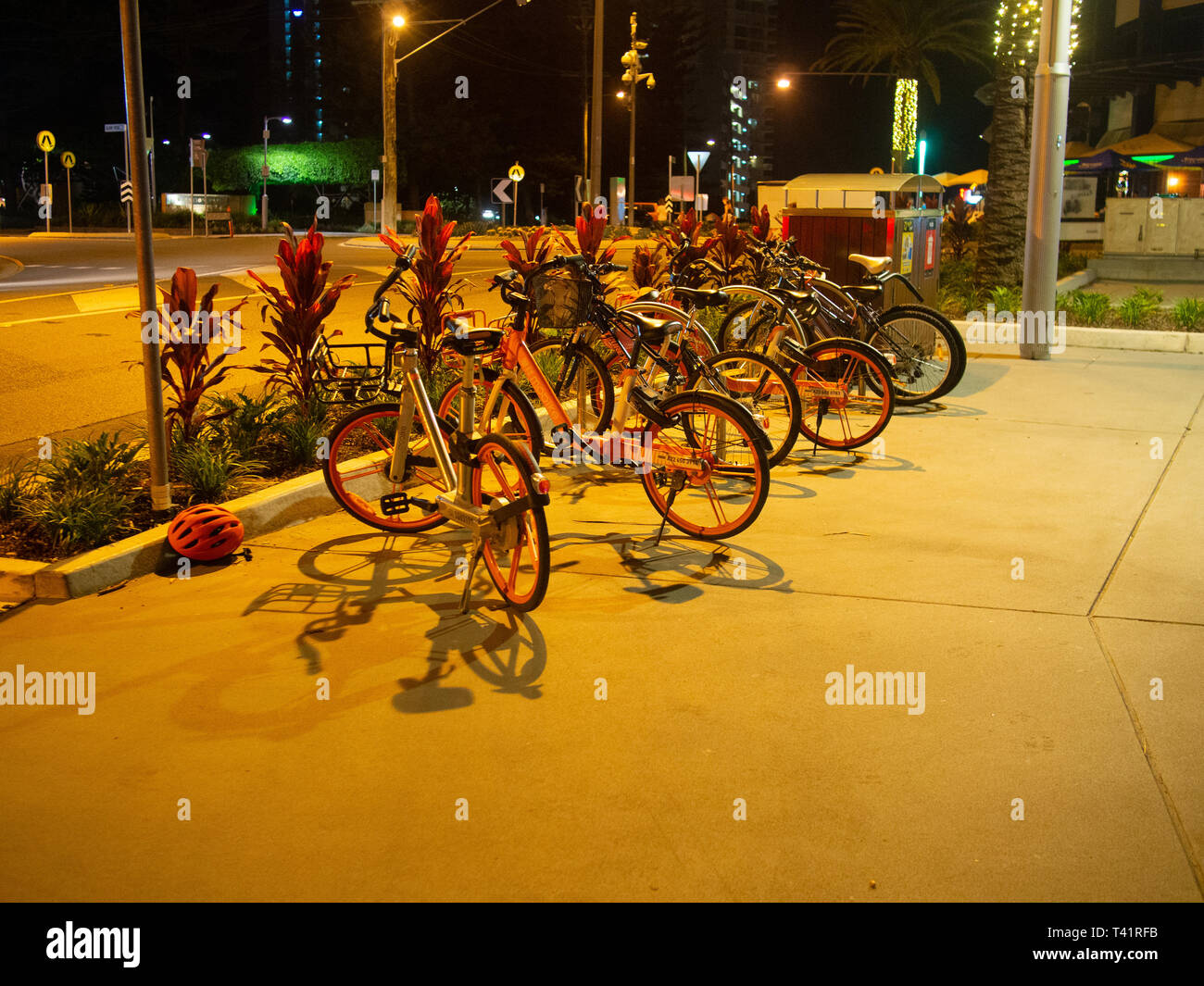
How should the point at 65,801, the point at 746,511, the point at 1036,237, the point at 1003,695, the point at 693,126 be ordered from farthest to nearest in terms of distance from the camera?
the point at 693,126 < the point at 1036,237 < the point at 746,511 < the point at 1003,695 < the point at 65,801

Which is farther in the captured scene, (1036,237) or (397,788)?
(1036,237)

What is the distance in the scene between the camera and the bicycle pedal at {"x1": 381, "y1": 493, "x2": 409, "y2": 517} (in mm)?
6465

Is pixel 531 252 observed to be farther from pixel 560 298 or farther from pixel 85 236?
pixel 85 236

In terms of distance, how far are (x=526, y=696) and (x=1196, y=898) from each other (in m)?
2.26

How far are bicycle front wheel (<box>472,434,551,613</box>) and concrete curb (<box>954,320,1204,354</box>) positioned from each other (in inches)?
354

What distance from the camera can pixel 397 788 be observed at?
403cm

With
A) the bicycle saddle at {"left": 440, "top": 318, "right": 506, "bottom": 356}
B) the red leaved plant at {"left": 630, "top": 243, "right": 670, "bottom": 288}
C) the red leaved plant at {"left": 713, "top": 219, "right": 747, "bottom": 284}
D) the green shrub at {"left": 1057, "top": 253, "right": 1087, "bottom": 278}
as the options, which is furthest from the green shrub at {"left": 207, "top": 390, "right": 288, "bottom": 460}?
the green shrub at {"left": 1057, "top": 253, "right": 1087, "bottom": 278}

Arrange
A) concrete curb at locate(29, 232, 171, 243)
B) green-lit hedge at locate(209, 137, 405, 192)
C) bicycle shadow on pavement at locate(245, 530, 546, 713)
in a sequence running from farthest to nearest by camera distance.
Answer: green-lit hedge at locate(209, 137, 405, 192) < concrete curb at locate(29, 232, 171, 243) < bicycle shadow on pavement at locate(245, 530, 546, 713)

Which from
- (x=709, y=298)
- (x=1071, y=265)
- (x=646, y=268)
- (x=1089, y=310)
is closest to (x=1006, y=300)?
(x=1089, y=310)

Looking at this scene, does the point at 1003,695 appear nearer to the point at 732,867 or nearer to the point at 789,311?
the point at 732,867

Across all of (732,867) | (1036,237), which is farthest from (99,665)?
(1036,237)

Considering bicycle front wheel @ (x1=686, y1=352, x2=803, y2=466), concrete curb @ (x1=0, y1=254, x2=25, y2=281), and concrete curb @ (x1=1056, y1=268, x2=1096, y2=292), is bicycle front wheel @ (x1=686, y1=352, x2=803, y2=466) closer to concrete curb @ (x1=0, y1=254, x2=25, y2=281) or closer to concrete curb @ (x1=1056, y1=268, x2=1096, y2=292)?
concrete curb @ (x1=1056, y1=268, x2=1096, y2=292)

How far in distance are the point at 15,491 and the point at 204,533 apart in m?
1.17

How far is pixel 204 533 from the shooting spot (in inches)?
244
